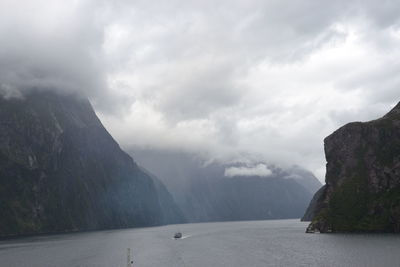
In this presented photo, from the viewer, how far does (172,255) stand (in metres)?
181

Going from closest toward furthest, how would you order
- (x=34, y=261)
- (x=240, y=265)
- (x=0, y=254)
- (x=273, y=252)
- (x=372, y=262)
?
1. (x=372, y=262)
2. (x=240, y=265)
3. (x=34, y=261)
4. (x=273, y=252)
5. (x=0, y=254)

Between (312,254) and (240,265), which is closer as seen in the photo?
(240,265)

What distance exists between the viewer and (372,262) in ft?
429

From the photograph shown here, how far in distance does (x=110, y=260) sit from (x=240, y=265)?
52.4 m

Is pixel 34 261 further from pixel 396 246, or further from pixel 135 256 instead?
pixel 396 246

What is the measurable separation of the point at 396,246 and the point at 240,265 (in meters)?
65.2

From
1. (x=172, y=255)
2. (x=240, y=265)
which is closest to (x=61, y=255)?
(x=172, y=255)

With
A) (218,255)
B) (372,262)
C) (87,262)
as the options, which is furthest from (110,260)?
(372,262)

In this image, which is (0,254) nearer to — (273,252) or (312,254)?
(273,252)

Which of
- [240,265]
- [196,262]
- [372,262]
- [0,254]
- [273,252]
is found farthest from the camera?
[0,254]

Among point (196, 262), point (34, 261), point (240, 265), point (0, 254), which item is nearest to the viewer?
point (240, 265)

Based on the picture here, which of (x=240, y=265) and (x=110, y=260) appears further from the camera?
(x=110, y=260)

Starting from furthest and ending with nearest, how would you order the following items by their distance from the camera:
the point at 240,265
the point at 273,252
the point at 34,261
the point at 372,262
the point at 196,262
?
the point at 273,252
the point at 34,261
the point at 196,262
the point at 240,265
the point at 372,262

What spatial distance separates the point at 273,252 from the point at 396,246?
45.0 metres
